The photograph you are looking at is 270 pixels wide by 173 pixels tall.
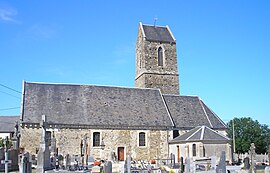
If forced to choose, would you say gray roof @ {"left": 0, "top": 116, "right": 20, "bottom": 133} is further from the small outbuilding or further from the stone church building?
the small outbuilding

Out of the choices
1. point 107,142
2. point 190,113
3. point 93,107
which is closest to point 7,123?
point 93,107

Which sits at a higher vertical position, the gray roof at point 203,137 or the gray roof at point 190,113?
the gray roof at point 190,113

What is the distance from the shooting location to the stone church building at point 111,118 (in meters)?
30.8

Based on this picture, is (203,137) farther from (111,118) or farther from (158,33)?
(158,33)

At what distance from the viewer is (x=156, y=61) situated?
133 feet

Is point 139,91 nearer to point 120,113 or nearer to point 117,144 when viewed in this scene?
point 120,113

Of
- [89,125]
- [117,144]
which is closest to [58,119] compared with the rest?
[89,125]

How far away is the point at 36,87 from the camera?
1325 inches

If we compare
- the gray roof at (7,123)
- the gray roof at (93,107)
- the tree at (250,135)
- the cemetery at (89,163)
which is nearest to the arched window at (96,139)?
the gray roof at (93,107)

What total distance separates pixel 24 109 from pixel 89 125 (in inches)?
247

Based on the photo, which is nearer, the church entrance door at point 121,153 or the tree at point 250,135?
the church entrance door at point 121,153

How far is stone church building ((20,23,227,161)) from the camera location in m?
30.8

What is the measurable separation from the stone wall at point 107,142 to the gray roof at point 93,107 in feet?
2.21

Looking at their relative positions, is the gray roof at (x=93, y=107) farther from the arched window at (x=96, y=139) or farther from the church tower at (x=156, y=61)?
the church tower at (x=156, y=61)
